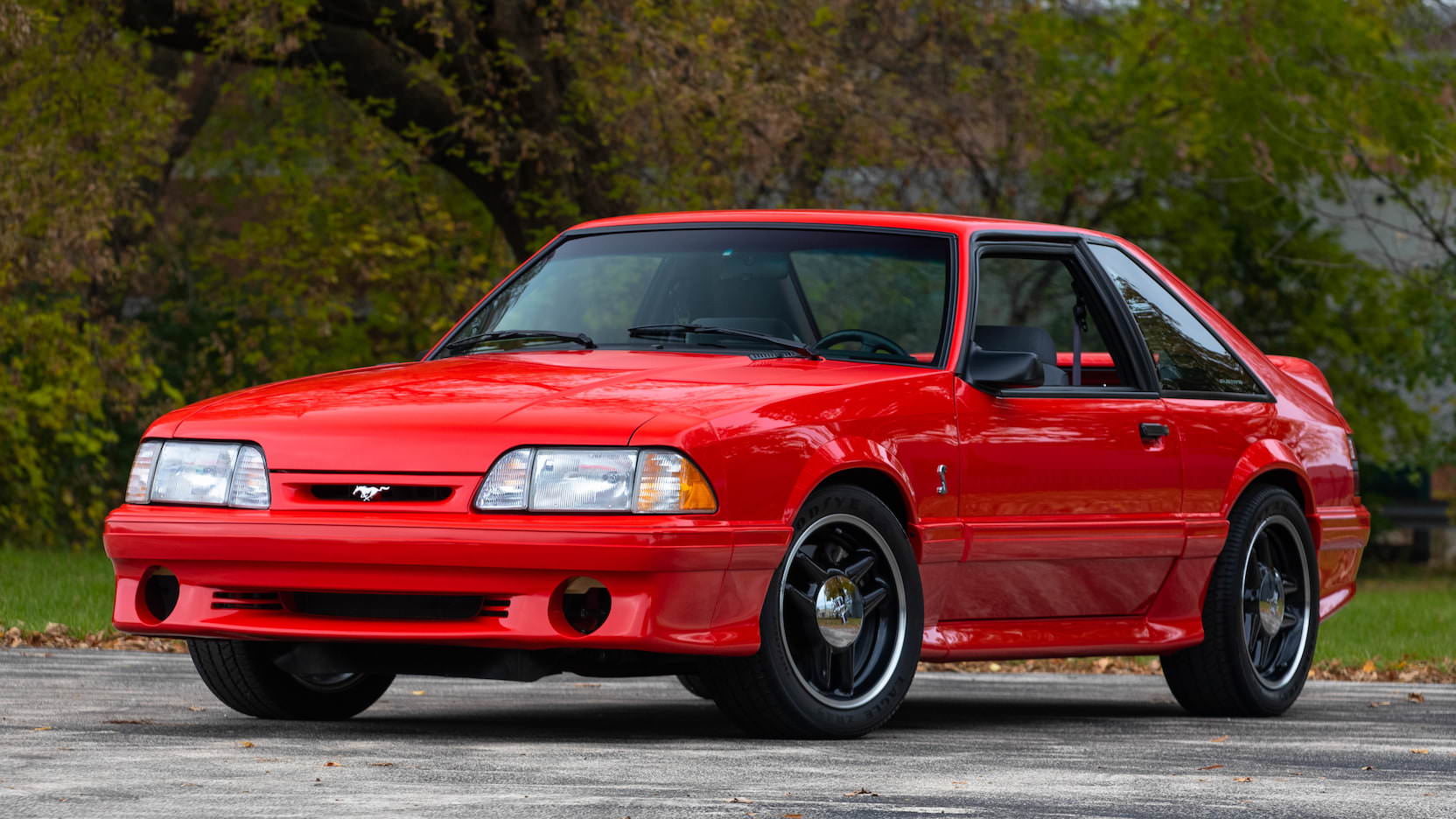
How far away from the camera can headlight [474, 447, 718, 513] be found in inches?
251

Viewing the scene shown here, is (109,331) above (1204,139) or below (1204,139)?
below

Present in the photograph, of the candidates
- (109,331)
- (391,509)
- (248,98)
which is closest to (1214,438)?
(391,509)

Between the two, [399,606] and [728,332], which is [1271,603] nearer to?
[728,332]

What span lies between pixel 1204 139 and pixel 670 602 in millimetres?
22251

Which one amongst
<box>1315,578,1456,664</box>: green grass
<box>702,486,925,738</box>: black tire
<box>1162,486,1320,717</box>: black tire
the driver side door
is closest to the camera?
<box>702,486,925,738</box>: black tire

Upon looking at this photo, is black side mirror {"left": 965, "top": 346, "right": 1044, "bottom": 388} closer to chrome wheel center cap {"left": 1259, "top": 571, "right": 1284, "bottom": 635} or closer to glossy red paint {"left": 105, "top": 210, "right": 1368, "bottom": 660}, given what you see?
glossy red paint {"left": 105, "top": 210, "right": 1368, "bottom": 660}

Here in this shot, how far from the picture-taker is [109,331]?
2061 centimetres

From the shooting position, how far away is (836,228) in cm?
792

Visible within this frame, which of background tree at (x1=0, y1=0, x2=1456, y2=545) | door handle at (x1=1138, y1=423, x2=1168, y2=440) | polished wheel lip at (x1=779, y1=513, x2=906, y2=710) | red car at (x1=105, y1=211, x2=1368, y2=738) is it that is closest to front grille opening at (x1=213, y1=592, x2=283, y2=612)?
red car at (x1=105, y1=211, x2=1368, y2=738)

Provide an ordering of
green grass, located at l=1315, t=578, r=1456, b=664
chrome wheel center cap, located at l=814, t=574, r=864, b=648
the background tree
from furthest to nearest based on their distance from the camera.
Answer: the background tree < green grass, located at l=1315, t=578, r=1456, b=664 < chrome wheel center cap, located at l=814, t=574, r=864, b=648

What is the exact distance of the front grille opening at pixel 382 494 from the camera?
6496 mm

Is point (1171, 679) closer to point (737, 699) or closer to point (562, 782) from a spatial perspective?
point (737, 699)

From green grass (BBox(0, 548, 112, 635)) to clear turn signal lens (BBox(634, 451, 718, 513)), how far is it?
5670 millimetres

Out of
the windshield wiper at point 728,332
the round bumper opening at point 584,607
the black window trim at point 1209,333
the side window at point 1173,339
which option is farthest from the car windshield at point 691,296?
the round bumper opening at point 584,607
